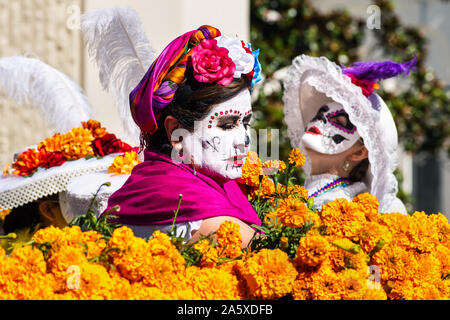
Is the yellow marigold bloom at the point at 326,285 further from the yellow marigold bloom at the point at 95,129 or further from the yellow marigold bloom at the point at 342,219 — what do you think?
the yellow marigold bloom at the point at 95,129

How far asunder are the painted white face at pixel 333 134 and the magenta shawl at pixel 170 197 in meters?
0.75

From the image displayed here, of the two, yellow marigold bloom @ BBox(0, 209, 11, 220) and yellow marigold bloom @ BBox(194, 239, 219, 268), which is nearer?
yellow marigold bloom @ BBox(194, 239, 219, 268)

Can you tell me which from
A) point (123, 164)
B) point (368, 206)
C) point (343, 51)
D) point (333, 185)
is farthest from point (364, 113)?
point (343, 51)

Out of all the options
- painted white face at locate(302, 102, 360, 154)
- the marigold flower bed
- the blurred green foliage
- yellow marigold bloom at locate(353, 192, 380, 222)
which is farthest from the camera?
the blurred green foliage

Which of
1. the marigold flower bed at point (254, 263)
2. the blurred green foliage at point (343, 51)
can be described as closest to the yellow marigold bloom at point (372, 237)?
the marigold flower bed at point (254, 263)

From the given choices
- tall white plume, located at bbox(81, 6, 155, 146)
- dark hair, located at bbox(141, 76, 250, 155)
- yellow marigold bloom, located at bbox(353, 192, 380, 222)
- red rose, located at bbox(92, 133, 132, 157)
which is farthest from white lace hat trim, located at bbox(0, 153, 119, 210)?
yellow marigold bloom, located at bbox(353, 192, 380, 222)

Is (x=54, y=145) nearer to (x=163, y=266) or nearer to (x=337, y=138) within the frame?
(x=337, y=138)

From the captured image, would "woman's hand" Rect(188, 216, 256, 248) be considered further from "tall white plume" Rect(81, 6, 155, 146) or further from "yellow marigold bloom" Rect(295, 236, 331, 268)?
"tall white plume" Rect(81, 6, 155, 146)

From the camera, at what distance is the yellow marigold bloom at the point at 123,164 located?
227 centimetres

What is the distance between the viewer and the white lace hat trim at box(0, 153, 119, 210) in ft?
7.61

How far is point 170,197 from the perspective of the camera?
5.30 ft

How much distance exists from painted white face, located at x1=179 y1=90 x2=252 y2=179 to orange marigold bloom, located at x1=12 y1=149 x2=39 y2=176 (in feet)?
3.26

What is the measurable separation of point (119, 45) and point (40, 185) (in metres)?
Answer: 0.65

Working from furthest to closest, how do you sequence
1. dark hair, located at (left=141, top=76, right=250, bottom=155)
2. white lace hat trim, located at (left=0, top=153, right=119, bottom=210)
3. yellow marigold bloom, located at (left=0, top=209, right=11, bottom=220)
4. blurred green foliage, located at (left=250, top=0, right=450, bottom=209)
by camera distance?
blurred green foliage, located at (left=250, top=0, right=450, bottom=209) → yellow marigold bloom, located at (left=0, top=209, right=11, bottom=220) → white lace hat trim, located at (left=0, top=153, right=119, bottom=210) → dark hair, located at (left=141, top=76, right=250, bottom=155)
